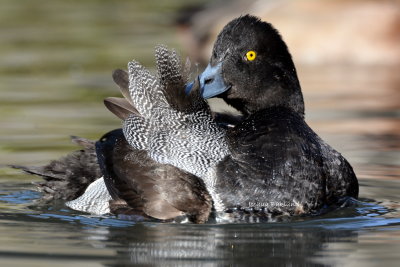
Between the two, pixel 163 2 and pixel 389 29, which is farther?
pixel 163 2

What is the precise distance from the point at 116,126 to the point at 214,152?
3.29 m

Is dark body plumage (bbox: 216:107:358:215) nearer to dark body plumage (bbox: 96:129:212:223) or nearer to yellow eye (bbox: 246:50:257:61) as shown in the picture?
dark body plumage (bbox: 96:129:212:223)

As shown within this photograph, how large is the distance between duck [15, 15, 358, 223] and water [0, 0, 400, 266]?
0.44 ft

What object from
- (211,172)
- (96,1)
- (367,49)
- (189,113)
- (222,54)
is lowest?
(211,172)

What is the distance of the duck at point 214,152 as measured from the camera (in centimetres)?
628

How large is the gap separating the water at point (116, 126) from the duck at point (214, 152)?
0.44ft

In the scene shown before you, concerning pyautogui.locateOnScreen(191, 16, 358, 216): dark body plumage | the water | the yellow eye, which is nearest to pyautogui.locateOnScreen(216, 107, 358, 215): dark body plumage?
pyautogui.locateOnScreen(191, 16, 358, 216): dark body plumage

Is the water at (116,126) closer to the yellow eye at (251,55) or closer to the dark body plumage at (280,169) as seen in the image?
the dark body plumage at (280,169)

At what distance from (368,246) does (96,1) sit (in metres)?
13.9

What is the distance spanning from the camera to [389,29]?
1344 cm

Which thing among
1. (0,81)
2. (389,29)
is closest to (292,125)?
(0,81)

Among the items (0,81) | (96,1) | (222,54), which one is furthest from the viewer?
(96,1)

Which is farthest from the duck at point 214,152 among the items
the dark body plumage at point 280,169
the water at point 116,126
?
the water at point 116,126

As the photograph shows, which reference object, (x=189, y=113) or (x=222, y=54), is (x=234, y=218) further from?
(x=222, y=54)
